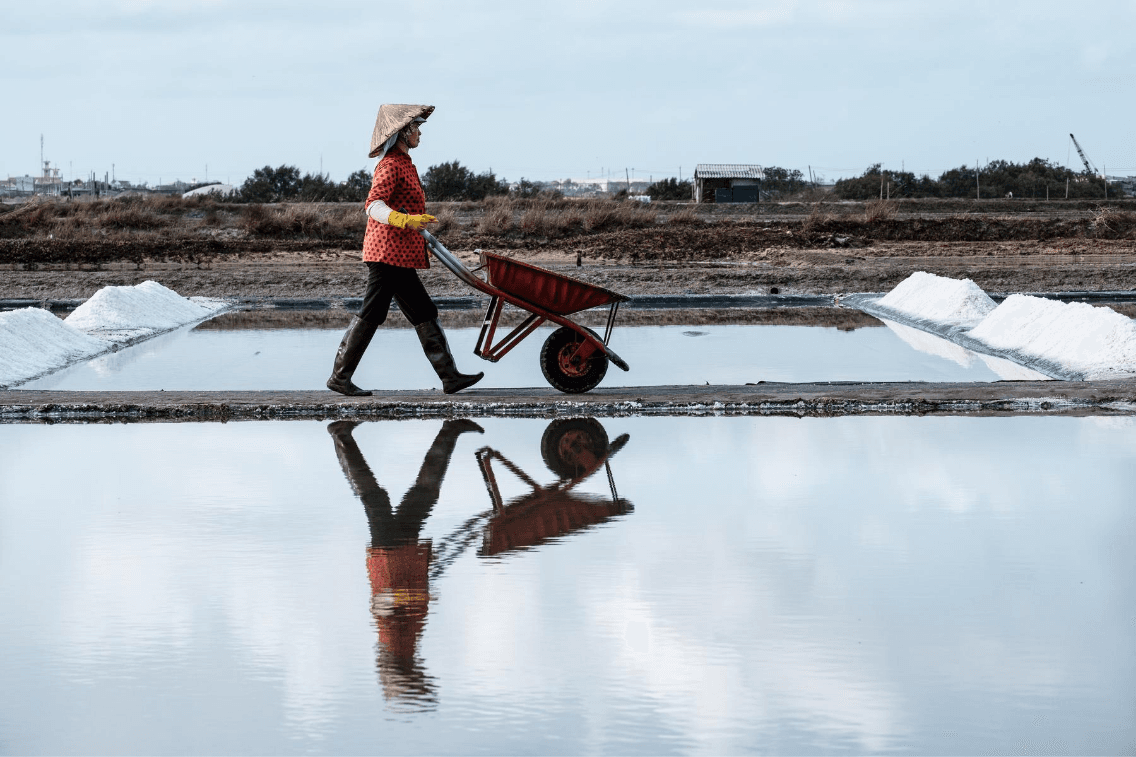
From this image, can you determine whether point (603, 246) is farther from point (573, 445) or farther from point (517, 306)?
point (573, 445)

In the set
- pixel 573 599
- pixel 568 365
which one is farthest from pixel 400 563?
pixel 568 365

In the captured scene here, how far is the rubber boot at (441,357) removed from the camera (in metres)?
9.62

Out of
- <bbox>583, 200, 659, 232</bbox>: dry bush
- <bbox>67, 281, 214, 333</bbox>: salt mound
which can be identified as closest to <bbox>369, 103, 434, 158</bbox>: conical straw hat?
<bbox>67, 281, 214, 333</bbox>: salt mound

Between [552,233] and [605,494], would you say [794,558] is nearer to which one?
[605,494]

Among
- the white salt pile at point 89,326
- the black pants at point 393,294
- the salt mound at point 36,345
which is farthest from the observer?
the white salt pile at point 89,326

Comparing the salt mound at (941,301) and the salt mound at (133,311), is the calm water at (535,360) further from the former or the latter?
the salt mound at (941,301)

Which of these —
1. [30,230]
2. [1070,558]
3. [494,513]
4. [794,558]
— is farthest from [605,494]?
[30,230]

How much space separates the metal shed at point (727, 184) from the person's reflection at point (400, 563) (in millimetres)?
47484

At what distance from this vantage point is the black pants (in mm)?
9383

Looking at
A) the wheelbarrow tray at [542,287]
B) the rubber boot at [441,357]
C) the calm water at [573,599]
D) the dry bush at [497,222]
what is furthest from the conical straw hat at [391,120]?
the dry bush at [497,222]

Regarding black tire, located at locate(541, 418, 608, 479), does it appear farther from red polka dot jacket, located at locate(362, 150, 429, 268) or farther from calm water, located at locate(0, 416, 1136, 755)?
red polka dot jacket, located at locate(362, 150, 429, 268)

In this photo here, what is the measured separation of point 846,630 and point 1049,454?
3601mm

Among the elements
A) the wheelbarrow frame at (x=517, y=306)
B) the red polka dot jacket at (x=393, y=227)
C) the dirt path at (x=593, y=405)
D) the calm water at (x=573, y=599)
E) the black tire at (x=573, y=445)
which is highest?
the red polka dot jacket at (x=393, y=227)

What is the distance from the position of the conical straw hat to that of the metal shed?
4599 centimetres
